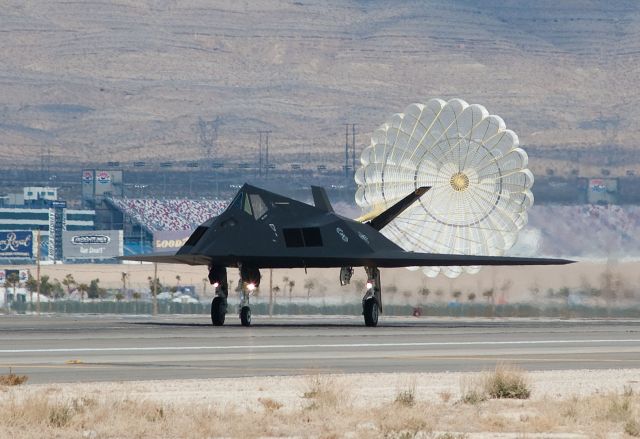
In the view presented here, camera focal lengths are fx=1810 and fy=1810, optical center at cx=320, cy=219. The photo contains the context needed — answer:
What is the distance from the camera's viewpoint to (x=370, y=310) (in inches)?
2080

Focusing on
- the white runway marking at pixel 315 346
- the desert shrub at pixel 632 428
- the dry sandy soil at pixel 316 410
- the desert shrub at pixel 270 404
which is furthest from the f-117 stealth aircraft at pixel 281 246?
the desert shrub at pixel 632 428

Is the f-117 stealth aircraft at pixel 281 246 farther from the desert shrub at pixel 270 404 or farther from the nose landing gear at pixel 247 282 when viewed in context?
the desert shrub at pixel 270 404

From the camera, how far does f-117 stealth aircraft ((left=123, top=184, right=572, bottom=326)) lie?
51062mm

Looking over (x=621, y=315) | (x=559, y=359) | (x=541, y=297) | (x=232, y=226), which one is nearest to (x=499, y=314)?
(x=541, y=297)

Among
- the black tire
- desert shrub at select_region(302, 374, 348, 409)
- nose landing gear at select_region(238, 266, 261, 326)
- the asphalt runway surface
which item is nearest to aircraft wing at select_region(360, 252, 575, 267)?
the black tire

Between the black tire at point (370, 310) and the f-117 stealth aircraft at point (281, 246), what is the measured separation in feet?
0.10

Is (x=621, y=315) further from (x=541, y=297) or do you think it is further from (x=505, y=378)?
(x=505, y=378)

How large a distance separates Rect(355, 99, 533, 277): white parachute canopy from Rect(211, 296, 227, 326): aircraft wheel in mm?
15317

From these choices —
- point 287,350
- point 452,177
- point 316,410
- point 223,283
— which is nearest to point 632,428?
point 316,410

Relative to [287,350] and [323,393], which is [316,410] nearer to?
[323,393]

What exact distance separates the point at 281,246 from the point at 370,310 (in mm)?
3536

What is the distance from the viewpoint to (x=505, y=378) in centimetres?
2717

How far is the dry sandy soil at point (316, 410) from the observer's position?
74.2ft

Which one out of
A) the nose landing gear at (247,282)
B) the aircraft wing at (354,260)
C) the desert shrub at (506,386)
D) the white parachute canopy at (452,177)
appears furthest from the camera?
the white parachute canopy at (452,177)
